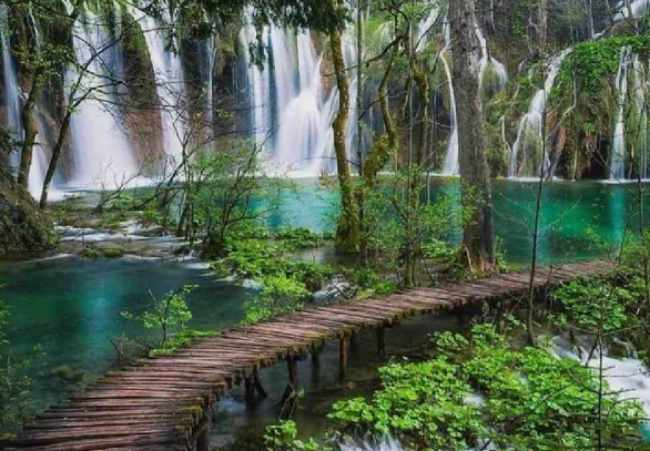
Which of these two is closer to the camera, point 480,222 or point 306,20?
point 306,20

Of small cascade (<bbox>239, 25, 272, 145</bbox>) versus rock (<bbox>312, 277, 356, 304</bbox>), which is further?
small cascade (<bbox>239, 25, 272, 145</bbox>)

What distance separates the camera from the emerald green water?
26.5 feet

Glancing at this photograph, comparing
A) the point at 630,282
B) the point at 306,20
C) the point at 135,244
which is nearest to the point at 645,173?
the point at 630,282

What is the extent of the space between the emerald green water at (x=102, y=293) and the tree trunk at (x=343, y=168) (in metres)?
0.54

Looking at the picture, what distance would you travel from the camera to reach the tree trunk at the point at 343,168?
39.6ft

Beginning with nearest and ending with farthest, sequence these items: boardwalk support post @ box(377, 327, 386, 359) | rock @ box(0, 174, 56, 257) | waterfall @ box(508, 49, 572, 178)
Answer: boardwalk support post @ box(377, 327, 386, 359) → rock @ box(0, 174, 56, 257) → waterfall @ box(508, 49, 572, 178)

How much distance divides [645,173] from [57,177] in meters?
23.7

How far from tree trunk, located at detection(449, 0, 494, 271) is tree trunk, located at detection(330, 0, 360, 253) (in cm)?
258

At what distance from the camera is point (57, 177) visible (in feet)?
82.1

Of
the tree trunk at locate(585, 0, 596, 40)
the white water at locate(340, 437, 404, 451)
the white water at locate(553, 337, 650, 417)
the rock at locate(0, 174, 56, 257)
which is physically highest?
the tree trunk at locate(585, 0, 596, 40)

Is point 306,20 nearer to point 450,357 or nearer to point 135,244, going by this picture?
point 450,357

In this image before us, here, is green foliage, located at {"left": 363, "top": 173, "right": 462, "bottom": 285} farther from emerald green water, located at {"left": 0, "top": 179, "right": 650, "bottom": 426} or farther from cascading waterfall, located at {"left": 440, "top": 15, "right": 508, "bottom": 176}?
cascading waterfall, located at {"left": 440, "top": 15, "right": 508, "bottom": 176}

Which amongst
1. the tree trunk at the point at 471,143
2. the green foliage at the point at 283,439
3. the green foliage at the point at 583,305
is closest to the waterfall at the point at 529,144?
the tree trunk at the point at 471,143

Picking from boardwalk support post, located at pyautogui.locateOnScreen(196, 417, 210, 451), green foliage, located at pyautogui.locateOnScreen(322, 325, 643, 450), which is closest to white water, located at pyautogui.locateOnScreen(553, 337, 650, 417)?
green foliage, located at pyautogui.locateOnScreen(322, 325, 643, 450)
